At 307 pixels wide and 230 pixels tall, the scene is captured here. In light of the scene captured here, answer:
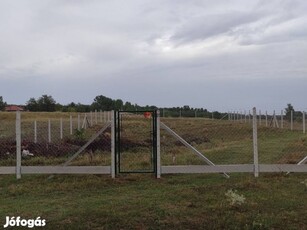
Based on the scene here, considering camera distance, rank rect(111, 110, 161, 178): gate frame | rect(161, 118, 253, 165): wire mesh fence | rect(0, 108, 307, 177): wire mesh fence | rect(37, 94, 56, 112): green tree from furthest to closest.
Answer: rect(37, 94, 56, 112): green tree < rect(161, 118, 253, 165): wire mesh fence < rect(0, 108, 307, 177): wire mesh fence < rect(111, 110, 161, 178): gate frame

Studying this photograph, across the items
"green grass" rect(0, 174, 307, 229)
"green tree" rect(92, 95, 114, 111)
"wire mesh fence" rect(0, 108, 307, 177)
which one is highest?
"green tree" rect(92, 95, 114, 111)

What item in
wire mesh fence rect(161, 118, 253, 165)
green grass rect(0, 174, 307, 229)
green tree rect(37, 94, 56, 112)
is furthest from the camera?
green tree rect(37, 94, 56, 112)

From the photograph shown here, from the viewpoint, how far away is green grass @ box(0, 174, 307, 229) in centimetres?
655

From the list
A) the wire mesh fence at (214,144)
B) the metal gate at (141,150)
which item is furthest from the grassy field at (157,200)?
the wire mesh fence at (214,144)

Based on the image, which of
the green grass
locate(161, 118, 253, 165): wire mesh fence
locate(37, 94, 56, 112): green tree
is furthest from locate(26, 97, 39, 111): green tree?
the green grass

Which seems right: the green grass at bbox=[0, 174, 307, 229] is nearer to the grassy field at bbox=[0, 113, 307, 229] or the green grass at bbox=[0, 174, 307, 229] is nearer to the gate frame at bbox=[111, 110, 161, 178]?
the grassy field at bbox=[0, 113, 307, 229]

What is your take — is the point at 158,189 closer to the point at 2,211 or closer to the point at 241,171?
the point at 241,171

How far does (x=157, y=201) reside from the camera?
A: 7.70 m

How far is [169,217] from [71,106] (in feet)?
274

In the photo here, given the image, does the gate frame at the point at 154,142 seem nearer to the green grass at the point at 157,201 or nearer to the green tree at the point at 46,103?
the green grass at the point at 157,201

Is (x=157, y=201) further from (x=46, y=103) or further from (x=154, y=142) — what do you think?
(x=46, y=103)

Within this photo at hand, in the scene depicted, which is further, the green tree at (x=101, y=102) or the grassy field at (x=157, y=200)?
the green tree at (x=101, y=102)

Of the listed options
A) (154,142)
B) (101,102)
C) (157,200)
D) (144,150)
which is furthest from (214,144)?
(101,102)

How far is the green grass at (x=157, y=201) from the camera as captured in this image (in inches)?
258
